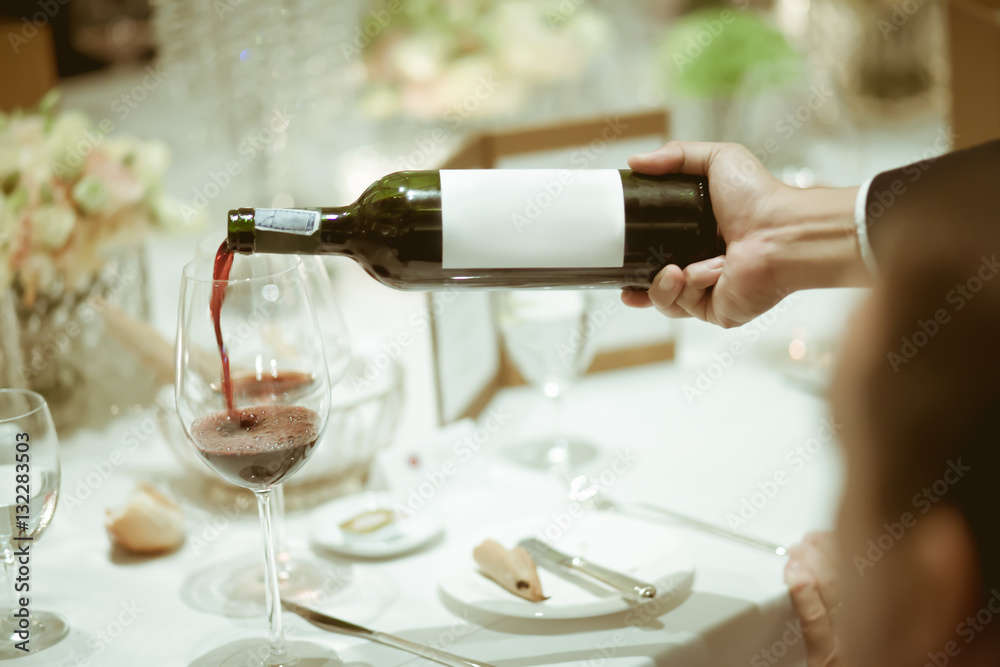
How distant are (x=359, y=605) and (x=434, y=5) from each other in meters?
1.72

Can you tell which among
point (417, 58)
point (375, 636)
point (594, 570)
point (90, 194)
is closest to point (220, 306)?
point (375, 636)

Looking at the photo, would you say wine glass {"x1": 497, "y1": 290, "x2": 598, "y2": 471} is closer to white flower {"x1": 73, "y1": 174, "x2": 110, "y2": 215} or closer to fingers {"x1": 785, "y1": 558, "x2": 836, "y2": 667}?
fingers {"x1": 785, "y1": 558, "x2": 836, "y2": 667}

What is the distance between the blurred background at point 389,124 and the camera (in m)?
1.36

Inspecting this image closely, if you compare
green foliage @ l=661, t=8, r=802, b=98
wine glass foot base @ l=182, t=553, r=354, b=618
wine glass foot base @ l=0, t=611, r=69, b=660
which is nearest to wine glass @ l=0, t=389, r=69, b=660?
wine glass foot base @ l=0, t=611, r=69, b=660

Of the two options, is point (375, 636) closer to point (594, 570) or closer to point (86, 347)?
point (594, 570)

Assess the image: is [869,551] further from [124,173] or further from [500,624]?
[124,173]

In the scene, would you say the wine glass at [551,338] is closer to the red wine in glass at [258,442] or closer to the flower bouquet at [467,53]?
the red wine in glass at [258,442]

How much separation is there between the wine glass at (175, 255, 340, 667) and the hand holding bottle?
13.9 inches

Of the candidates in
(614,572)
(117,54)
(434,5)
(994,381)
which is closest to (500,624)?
(614,572)

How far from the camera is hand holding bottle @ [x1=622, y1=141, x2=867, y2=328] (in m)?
0.94

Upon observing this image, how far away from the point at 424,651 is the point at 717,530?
39cm

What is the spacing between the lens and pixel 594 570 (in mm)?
970

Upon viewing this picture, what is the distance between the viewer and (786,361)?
1596 mm

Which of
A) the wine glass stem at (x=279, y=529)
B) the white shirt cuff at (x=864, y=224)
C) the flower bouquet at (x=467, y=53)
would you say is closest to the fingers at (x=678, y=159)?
the white shirt cuff at (x=864, y=224)
